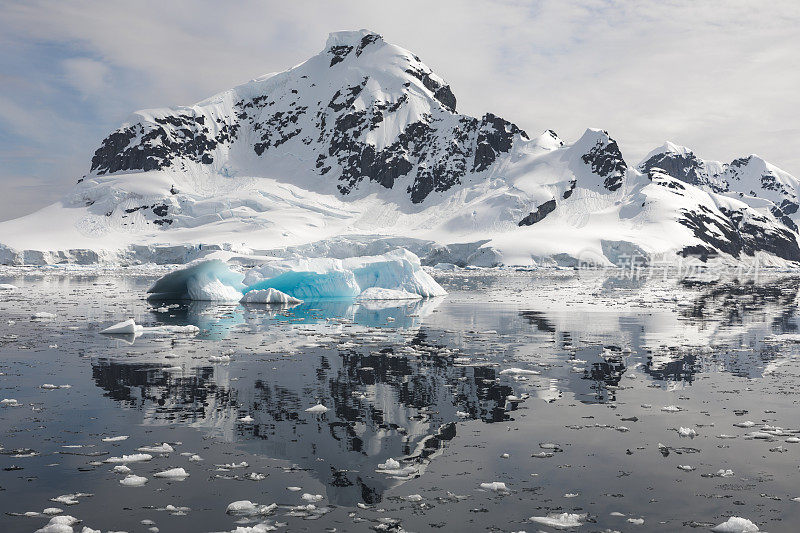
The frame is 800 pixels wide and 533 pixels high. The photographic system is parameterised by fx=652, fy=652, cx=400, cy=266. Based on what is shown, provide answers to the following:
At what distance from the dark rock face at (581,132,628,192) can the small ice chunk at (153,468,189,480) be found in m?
172

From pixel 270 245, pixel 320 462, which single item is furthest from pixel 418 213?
pixel 320 462

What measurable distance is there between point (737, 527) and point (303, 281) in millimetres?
32926

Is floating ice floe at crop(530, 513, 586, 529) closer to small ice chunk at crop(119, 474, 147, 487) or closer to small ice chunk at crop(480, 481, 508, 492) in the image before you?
small ice chunk at crop(480, 481, 508, 492)

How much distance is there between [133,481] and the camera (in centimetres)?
782

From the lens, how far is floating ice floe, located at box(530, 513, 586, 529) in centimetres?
679

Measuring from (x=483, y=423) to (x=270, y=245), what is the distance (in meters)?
134

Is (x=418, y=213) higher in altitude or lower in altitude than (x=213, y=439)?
higher

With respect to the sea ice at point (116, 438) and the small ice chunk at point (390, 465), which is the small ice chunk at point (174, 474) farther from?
the small ice chunk at point (390, 465)

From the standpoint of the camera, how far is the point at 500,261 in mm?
122188

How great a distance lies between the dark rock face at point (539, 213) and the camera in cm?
15562

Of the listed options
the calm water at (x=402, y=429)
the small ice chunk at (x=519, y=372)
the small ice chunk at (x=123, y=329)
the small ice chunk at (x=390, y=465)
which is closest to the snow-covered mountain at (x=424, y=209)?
the small ice chunk at (x=123, y=329)

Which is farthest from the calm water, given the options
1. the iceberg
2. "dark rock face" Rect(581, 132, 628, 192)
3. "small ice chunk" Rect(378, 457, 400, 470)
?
"dark rock face" Rect(581, 132, 628, 192)

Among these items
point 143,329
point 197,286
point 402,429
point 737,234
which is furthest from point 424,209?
point 402,429

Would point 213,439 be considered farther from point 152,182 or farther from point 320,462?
point 152,182
